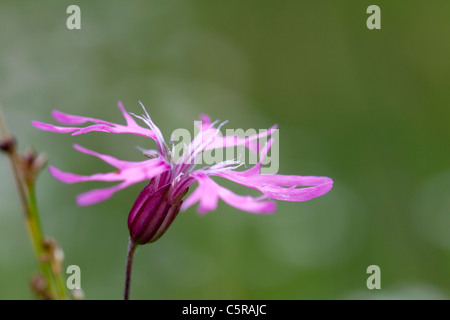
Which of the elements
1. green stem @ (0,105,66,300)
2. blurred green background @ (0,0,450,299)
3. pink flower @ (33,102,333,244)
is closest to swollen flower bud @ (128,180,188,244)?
pink flower @ (33,102,333,244)

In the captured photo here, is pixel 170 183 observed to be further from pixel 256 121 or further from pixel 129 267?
pixel 256 121

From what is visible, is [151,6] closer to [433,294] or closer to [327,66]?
[327,66]

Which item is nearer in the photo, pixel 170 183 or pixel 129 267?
pixel 129 267

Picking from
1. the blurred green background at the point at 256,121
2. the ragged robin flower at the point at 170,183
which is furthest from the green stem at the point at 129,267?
the blurred green background at the point at 256,121

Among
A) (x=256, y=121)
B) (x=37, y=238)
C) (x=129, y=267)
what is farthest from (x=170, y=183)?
(x=256, y=121)

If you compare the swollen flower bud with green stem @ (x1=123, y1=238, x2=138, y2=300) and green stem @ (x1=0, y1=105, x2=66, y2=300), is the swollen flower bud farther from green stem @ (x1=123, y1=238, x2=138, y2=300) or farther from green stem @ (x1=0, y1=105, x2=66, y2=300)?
green stem @ (x1=0, y1=105, x2=66, y2=300)

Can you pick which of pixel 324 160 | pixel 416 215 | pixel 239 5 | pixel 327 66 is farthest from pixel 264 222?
pixel 239 5

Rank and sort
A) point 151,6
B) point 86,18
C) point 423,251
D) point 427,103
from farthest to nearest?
point 151,6 → point 86,18 → point 427,103 → point 423,251
